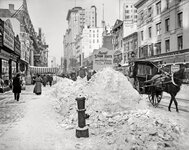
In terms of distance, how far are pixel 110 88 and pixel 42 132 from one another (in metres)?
2.44

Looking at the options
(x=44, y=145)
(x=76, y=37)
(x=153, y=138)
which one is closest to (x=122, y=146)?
(x=153, y=138)

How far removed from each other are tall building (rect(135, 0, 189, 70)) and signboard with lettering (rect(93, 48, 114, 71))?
168cm

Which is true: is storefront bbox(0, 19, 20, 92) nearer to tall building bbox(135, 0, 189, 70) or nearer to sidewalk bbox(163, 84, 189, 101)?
tall building bbox(135, 0, 189, 70)

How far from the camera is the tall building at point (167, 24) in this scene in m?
4.70

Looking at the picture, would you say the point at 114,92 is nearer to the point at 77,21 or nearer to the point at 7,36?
the point at 77,21

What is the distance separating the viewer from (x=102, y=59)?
6.58 meters

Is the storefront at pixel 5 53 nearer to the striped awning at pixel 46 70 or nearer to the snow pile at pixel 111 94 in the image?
the striped awning at pixel 46 70

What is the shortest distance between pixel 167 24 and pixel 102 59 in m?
2.55

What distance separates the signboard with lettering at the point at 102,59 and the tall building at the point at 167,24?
1.68 m

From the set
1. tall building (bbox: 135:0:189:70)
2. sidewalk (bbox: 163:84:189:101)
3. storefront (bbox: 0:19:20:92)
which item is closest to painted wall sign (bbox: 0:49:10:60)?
storefront (bbox: 0:19:20:92)

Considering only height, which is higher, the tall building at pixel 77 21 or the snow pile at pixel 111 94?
the tall building at pixel 77 21

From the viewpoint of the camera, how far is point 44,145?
394cm

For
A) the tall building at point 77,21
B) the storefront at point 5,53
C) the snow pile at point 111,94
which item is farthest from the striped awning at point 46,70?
the tall building at point 77,21

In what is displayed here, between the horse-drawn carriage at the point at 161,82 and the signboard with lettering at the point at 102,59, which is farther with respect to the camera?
the signboard with lettering at the point at 102,59
